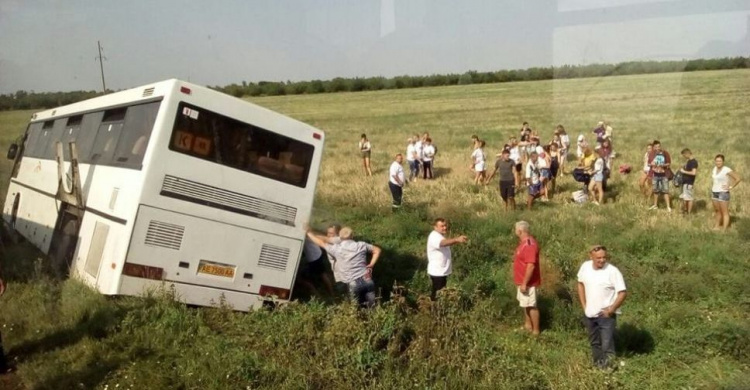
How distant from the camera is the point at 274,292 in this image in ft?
29.8

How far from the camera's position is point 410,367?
6758mm

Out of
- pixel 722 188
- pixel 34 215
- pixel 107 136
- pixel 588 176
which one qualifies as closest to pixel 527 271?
pixel 107 136

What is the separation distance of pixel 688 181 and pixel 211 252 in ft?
33.0

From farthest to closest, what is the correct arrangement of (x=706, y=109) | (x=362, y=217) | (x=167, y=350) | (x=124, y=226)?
(x=706, y=109)
(x=362, y=217)
(x=124, y=226)
(x=167, y=350)

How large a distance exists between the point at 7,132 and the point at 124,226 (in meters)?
16.2

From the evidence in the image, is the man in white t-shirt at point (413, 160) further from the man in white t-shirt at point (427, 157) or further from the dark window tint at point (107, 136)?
the dark window tint at point (107, 136)

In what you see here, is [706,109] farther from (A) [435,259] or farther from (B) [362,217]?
(A) [435,259]

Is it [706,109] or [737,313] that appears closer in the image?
[737,313]

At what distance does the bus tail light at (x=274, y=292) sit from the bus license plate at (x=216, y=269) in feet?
1.59

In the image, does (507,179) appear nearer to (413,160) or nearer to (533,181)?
(533,181)

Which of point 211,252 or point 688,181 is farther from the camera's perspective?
point 688,181

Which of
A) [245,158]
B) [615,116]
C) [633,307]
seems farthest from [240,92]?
[615,116]

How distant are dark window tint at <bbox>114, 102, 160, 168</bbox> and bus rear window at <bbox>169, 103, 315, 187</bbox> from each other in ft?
1.27

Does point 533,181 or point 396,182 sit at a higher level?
point 533,181
